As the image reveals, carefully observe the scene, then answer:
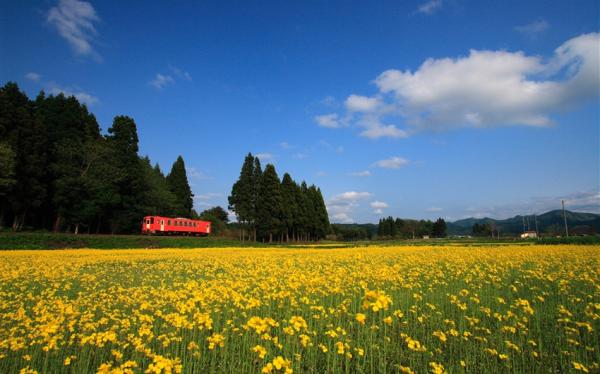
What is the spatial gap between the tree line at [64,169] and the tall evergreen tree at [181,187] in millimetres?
15237

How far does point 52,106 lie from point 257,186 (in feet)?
90.3

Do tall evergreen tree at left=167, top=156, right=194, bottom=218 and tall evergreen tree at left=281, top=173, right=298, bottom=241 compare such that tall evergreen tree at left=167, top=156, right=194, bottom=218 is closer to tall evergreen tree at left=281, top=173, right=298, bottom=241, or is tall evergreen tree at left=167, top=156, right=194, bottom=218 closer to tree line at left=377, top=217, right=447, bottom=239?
tall evergreen tree at left=281, top=173, right=298, bottom=241

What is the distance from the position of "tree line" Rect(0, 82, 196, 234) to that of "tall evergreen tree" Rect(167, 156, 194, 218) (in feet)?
50.0

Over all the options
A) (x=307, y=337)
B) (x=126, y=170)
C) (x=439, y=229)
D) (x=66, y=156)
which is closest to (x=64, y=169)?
(x=66, y=156)

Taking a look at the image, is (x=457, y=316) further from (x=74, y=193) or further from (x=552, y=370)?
(x=74, y=193)

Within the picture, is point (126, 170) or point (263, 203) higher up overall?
point (126, 170)

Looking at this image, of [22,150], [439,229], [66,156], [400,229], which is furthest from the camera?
[439,229]

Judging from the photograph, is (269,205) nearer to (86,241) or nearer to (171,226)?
(171,226)

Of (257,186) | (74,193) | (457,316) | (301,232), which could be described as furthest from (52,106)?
(457,316)

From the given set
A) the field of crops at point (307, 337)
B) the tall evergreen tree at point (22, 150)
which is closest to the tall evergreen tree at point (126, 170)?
the tall evergreen tree at point (22, 150)

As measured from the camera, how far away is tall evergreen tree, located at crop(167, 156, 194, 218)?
2292 inches

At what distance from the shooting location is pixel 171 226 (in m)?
40.3

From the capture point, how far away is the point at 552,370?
12.9 feet

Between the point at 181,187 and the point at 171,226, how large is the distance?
20458 mm
